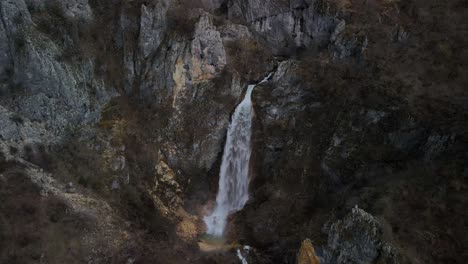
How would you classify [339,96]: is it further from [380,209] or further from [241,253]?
[241,253]

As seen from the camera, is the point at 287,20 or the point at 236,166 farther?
the point at 287,20

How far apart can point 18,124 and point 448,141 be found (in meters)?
23.9

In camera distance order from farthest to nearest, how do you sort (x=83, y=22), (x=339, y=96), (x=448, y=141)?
(x=83, y=22) < (x=339, y=96) < (x=448, y=141)

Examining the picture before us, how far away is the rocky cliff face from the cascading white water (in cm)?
66

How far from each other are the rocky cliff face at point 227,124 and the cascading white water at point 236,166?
0.66 metres

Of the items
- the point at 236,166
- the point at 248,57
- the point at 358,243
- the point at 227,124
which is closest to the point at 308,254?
the point at 358,243

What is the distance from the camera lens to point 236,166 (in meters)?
27.4

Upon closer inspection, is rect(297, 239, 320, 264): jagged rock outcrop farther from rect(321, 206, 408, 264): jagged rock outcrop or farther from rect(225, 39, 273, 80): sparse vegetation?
rect(225, 39, 273, 80): sparse vegetation

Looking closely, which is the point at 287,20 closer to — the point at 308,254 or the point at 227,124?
the point at 227,124

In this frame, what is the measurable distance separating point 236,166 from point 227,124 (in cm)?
Answer: 309

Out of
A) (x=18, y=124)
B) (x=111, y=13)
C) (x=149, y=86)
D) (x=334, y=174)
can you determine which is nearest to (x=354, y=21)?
(x=334, y=174)

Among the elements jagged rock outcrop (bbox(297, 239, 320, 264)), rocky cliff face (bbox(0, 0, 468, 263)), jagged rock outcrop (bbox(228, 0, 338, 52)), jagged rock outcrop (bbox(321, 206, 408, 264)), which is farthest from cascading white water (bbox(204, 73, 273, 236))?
jagged rock outcrop (bbox(321, 206, 408, 264))

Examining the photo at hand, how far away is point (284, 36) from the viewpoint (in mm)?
32469

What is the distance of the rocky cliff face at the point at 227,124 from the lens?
1919cm
